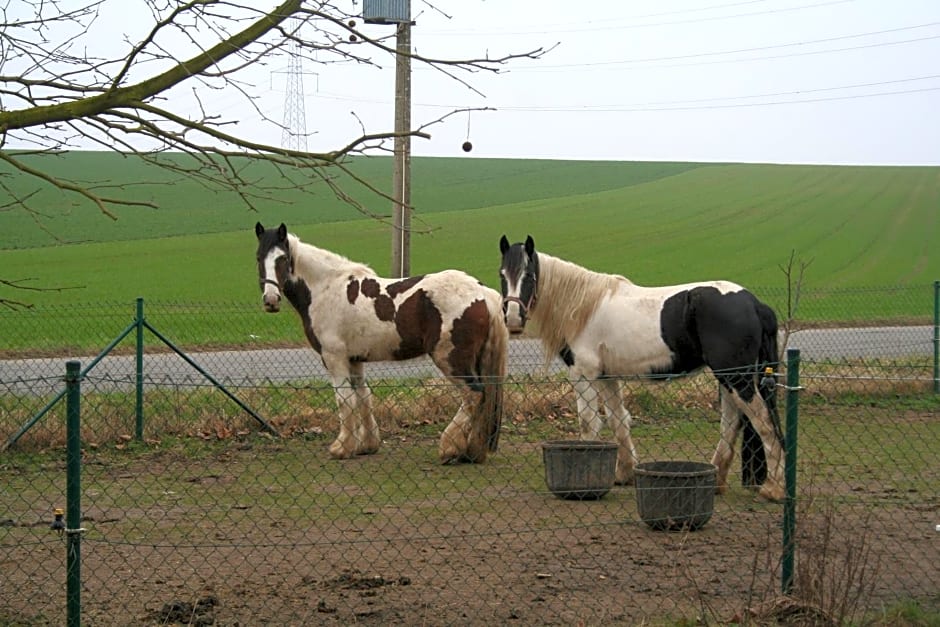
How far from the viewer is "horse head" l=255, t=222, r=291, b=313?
10.6m

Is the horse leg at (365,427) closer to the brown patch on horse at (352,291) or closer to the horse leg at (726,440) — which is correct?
the brown patch on horse at (352,291)

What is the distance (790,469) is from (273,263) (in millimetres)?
6468

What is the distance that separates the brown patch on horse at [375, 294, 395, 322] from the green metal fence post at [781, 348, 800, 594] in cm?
567

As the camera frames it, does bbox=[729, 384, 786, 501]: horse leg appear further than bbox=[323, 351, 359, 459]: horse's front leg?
No

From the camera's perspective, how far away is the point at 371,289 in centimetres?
1086

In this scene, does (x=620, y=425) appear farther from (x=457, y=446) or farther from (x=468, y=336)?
(x=468, y=336)

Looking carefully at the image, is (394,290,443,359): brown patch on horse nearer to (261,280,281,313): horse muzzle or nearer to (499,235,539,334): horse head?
(261,280,281,313): horse muzzle

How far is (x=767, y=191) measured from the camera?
60.3m

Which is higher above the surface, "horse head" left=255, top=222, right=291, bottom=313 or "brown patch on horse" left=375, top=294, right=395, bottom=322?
"horse head" left=255, top=222, right=291, bottom=313

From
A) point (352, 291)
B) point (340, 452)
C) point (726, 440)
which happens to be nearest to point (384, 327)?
point (352, 291)

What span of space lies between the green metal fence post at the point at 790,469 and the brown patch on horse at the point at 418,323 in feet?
17.5

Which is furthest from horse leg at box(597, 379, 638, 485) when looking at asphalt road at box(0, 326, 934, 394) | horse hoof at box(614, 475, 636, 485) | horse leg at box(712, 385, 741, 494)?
asphalt road at box(0, 326, 934, 394)

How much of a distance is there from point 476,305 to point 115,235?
126ft

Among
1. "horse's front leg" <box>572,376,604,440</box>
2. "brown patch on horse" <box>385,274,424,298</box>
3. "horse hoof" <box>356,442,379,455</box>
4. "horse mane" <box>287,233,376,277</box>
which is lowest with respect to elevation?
"horse hoof" <box>356,442,379,455</box>
